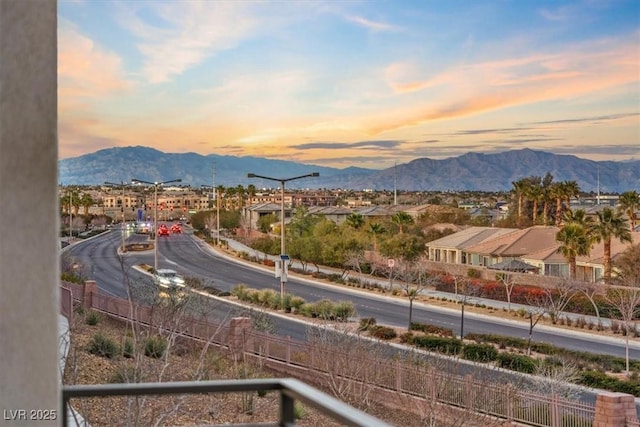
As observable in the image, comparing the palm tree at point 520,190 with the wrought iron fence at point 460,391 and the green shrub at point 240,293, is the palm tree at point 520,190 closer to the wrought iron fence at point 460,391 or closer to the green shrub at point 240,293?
the green shrub at point 240,293

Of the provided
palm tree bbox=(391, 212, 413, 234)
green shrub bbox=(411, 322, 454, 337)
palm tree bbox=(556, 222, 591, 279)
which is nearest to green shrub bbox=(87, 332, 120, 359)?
green shrub bbox=(411, 322, 454, 337)

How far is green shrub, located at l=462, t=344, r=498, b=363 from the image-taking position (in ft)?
68.4

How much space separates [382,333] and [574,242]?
17.8 metres

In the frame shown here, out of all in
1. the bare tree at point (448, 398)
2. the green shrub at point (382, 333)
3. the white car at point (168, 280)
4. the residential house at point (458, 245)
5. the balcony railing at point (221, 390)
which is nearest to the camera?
the balcony railing at point (221, 390)

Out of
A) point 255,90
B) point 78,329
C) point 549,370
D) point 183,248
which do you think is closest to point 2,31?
point 78,329

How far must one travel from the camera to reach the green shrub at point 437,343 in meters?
22.0

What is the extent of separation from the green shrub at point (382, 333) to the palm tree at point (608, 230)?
55.9ft

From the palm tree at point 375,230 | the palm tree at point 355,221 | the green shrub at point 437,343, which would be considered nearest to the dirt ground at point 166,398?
the green shrub at point 437,343

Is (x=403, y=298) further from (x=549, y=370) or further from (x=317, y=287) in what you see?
(x=549, y=370)

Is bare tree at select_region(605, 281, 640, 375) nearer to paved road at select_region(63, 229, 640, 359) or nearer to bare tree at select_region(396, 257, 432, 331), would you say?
paved road at select_region(63, 229, 640, 359)

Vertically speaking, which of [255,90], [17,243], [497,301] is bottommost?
[497,301]

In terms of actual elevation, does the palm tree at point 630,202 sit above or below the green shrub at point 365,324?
above

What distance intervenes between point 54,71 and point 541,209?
2830 inches

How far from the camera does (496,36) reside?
70.0m
